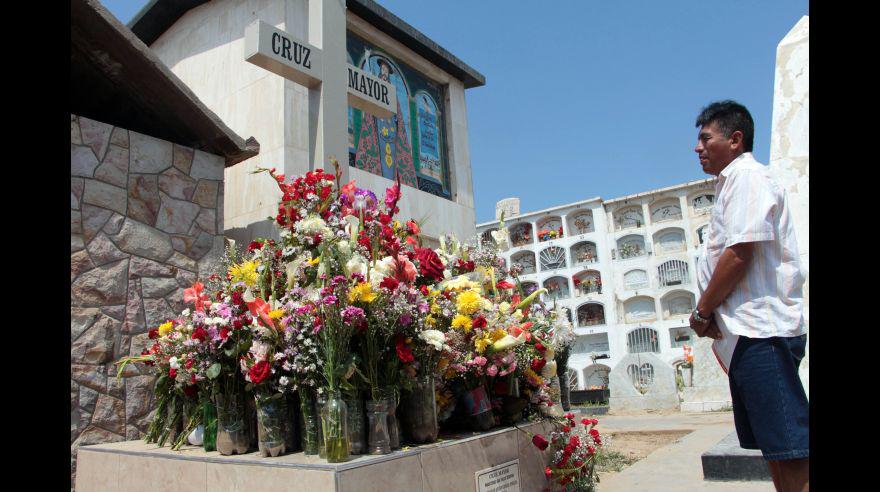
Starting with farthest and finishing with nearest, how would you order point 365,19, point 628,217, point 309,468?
point 628,217
point 365,19
point 309,468

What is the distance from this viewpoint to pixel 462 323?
2.78m

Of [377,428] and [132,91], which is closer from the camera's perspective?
[377,428]

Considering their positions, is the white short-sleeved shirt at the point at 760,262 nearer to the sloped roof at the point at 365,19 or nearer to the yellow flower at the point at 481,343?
the yellow flower at the point at 481,343

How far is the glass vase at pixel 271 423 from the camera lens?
2334mm

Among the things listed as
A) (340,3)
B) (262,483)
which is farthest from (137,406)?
(340,3)

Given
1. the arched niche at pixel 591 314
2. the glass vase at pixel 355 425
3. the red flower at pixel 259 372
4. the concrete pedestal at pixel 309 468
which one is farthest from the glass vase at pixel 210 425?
the arched niche at pixel 591 314

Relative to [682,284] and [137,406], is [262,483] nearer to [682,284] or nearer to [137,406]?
[137,406]

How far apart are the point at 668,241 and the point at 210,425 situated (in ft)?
139

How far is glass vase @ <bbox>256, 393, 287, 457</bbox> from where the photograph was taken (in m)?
2.33

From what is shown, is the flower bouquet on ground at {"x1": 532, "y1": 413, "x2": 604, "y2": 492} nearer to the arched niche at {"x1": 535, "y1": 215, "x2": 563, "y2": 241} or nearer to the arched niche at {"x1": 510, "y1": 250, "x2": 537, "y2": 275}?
the arched niche at {"x1": 535, "y1": 215, "x2": 563, "y2": 241}

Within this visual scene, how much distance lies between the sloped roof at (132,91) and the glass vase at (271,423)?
11.1 ft

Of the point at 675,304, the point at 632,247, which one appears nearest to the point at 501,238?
the point at 675,304

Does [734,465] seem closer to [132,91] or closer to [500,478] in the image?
[500,478]

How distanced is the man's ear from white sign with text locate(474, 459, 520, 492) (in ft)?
5.50
